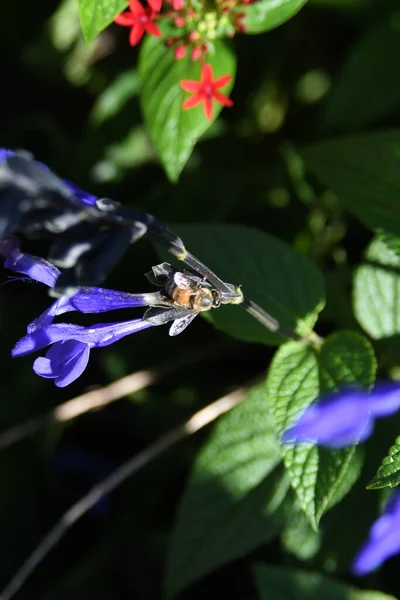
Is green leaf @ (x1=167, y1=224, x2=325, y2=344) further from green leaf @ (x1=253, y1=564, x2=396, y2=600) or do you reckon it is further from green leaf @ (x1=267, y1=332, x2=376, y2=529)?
green leaf @ (x1=253, y1=564, x2=396, y2=600)

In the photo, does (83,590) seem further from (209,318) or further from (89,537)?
(209,318)

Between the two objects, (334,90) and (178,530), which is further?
Result: (334,90)

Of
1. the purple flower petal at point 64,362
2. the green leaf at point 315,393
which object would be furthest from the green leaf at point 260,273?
the purple flower petal at point 64,362

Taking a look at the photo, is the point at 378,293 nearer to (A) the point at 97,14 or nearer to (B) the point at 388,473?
(B) the point at 388,473

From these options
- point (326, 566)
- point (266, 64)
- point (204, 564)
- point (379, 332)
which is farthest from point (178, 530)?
point (266, 64)

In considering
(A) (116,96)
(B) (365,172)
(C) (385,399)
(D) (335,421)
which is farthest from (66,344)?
(A) (116,96)

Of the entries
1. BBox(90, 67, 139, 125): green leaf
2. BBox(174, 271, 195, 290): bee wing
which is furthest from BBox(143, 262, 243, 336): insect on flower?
BBox(90, 67, 139, 125): green leaf
